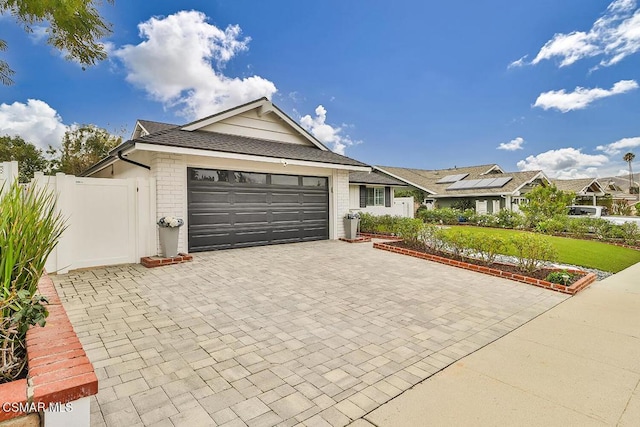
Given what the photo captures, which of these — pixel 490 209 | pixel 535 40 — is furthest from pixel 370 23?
pixel 490 209

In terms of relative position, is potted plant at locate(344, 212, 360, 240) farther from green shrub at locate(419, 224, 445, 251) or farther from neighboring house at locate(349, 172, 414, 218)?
neighboring house at locate(349, 172, 414, 218)

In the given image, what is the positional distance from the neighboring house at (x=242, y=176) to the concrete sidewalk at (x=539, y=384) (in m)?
7.56

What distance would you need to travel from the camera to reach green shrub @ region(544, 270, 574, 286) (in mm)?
6184

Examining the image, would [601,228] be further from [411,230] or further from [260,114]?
[260,114]

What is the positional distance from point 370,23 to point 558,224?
13334 millimetres

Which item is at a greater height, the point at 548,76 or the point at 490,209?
the point at 548,76

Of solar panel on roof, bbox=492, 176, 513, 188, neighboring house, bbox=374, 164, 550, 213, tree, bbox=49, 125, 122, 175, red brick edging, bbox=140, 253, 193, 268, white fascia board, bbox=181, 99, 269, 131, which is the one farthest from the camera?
tree, bbox=49, 125, 122, 175

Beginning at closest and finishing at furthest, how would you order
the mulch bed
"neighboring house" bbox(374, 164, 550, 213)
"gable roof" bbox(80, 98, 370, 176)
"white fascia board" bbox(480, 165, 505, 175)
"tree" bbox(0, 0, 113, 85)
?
"tree" bbox(0, 0, 113, 85) → the mulch bed → "gable roof" bbox(80, 98, 370, 176) → "neighboring house" bbox(374, 164, 550, 213) → "white fascia board" bbox(480, 165, 505, 175)

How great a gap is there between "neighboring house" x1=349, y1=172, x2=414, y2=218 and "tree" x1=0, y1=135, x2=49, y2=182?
23866mm

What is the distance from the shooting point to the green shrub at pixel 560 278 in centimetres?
618

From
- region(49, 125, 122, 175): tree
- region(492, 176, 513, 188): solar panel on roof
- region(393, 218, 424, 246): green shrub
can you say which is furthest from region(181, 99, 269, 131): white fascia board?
region(492, 176, 513, 188): solar panel on roof

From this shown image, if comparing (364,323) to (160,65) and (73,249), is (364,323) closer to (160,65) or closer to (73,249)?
(73,249)

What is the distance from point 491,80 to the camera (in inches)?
746

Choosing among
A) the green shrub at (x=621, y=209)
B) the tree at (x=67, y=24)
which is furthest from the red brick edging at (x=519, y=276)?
the green shrub at (x=621, y=209)
